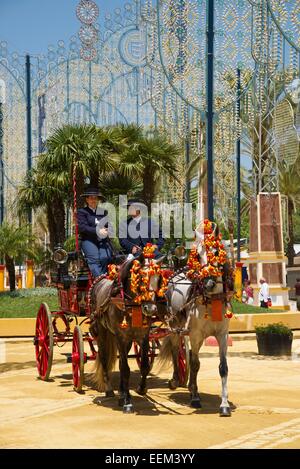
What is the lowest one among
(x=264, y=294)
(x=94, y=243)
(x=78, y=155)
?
(x=264, y=294)

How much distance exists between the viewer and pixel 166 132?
45406mm

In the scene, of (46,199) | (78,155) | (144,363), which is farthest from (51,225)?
(144,363)

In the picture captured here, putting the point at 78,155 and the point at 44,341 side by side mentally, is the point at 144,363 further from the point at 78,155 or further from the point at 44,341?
the point at 78,155

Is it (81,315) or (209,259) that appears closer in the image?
(209,259)

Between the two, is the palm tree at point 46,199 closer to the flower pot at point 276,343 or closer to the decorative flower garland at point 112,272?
the flower pot at point 276,343

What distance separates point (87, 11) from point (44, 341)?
28951mm

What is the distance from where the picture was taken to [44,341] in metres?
15.9

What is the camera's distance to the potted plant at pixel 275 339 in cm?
2053

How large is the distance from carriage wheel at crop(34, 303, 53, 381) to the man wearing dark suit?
2712 millimetres

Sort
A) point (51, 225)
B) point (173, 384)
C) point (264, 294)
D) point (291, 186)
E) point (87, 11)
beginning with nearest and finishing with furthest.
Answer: point (173, 384) < point (51, 225) < point (264, 294) < point (87, 11) < point (291, 186)

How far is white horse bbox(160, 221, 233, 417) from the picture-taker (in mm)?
12148

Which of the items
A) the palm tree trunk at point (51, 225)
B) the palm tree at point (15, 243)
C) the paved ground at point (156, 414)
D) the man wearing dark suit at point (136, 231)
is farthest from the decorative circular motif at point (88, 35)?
the man wearing dark suit at point (136, 231)
